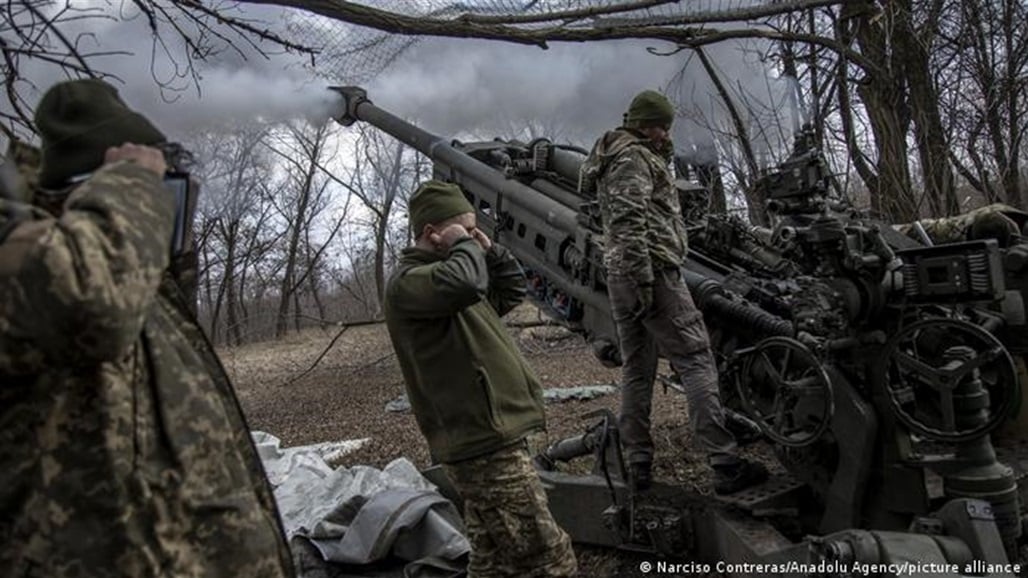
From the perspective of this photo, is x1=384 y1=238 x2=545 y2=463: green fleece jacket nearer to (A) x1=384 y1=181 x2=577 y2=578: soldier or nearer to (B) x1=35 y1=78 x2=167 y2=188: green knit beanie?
(A) x1=384 y1=181 x2=577 y2=578: soldier

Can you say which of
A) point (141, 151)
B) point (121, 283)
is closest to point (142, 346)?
point (121, 283)

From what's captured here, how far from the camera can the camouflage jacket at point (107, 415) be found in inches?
53.8

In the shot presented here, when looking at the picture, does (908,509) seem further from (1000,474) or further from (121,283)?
(121,283)

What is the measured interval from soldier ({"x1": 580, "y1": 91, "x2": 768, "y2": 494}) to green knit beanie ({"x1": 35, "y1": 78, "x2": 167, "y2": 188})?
9.25ft

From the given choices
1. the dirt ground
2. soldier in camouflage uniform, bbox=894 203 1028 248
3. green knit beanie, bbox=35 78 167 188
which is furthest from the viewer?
the dirt ground

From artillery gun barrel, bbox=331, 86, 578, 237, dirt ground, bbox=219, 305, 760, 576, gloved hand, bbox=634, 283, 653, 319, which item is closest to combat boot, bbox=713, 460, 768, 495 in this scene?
dirt ground, bbox=219, 305, 760, 576

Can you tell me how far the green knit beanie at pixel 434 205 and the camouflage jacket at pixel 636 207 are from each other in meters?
1.24

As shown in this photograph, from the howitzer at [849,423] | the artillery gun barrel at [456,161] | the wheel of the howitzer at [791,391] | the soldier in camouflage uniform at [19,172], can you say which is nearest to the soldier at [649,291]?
the howitzer at [849,423]

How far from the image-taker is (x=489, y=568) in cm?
305

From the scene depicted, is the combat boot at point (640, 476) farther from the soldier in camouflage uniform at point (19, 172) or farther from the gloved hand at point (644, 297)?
the soldier in camouflage uniform at point (19, 172)

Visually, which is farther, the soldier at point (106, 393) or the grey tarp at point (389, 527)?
the grey tarp at point (389, 527)

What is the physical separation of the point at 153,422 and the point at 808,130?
3272mm

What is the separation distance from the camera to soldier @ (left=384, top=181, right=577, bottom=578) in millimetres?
2943

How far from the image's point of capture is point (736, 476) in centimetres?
384
